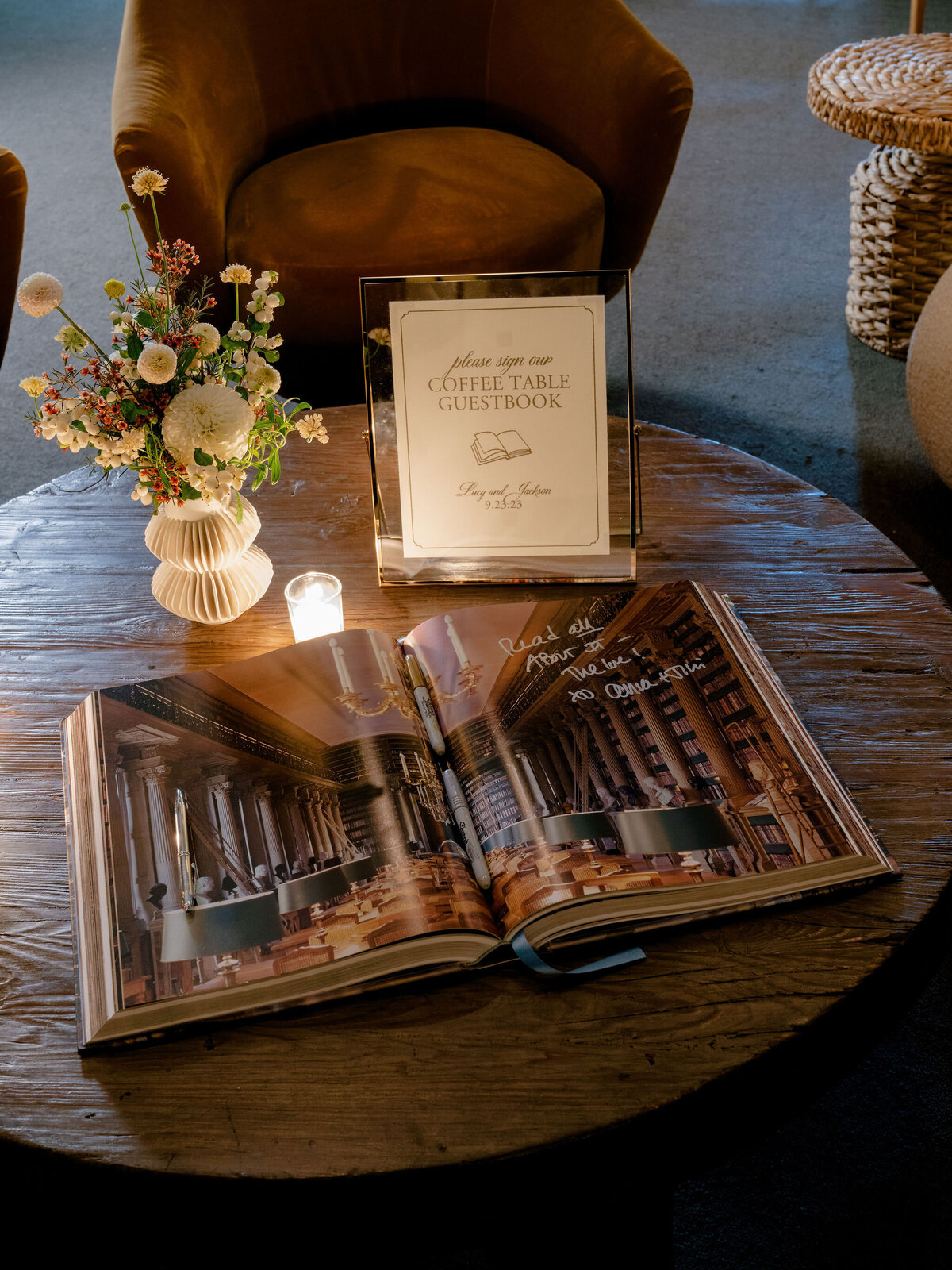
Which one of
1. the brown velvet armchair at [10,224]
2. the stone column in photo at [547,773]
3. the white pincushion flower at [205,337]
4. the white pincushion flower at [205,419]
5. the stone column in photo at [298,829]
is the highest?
the white pincushion flower at [205,337]

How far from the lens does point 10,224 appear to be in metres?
1.58

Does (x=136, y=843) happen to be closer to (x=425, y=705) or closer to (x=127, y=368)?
(x=425, y=705)

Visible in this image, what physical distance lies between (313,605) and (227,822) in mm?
234

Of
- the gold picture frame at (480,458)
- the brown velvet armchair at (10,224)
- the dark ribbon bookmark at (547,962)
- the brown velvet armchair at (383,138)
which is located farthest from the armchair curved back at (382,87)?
the dark ribbon bookmark at (547,962)

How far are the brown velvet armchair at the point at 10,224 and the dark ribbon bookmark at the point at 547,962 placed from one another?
137cm

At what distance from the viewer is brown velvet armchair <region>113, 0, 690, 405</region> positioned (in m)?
1.67

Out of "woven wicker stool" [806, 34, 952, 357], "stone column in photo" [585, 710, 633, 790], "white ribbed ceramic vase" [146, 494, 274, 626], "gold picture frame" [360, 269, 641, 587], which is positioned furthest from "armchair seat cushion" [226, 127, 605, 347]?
"stone column in photo" [585, 710, 633, 790]

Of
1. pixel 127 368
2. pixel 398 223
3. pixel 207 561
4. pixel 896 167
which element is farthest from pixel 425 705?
pixel 896 167

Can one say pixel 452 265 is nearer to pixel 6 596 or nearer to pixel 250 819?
pixel 6 596

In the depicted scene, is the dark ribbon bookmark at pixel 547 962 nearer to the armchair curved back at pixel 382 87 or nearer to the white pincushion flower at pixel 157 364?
the white pincushion flower at pixel 157 364

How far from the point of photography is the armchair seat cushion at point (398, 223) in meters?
1.67

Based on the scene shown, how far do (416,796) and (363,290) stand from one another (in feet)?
1.50

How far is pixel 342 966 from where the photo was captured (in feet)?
2.03

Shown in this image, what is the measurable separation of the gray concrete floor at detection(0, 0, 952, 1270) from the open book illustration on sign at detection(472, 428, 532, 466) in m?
0.54
